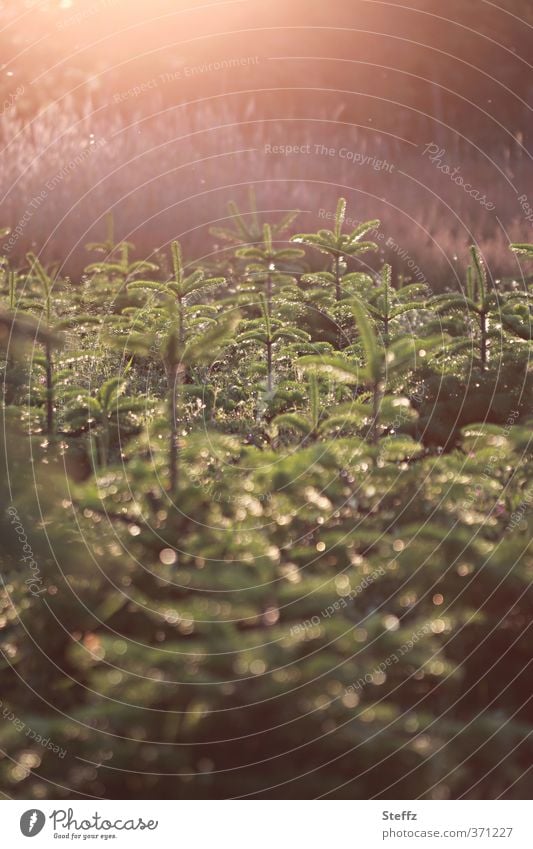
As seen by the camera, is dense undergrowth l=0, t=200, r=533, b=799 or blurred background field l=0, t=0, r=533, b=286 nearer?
dense undergrowth l=0, t=200, r=533, b=799

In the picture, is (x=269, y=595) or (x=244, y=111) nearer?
(x=269, y=595)

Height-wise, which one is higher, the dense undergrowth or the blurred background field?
the blurred background field

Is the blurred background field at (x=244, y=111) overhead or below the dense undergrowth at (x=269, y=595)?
overhead

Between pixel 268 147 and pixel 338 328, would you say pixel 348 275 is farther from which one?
pixel 268 147

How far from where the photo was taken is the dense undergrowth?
2.43ft

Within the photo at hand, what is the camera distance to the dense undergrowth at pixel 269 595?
2.43 ft

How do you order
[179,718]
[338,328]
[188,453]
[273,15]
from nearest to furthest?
[179,718] → [188,453] → [338,328] → [273,15]

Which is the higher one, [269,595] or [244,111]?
[244,111]

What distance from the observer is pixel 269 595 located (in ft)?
2.46

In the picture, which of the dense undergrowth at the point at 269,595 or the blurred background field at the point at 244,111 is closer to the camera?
the dense undergrowth at the point at 269,595

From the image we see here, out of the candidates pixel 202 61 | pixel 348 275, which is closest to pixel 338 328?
pixel 348 275

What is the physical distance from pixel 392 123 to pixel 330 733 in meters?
1.26

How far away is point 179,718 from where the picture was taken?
73cm
